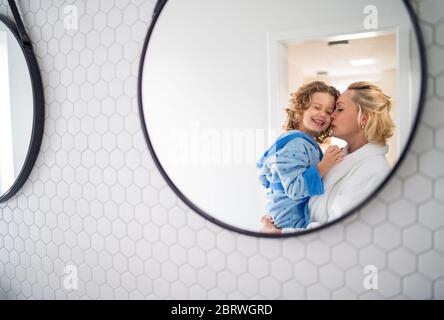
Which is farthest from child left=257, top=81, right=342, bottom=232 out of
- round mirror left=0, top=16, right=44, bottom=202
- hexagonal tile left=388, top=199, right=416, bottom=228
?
round mirror left=0, top=16, right=44, bottom=202

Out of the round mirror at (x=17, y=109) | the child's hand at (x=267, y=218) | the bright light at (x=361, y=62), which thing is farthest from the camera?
the round mirror at (x=17, y=109)

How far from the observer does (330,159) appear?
0.63 meters

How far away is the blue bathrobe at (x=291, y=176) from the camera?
0.64 m

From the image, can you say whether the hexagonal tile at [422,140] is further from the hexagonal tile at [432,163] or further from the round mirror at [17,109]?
the round mirror at [17,109]

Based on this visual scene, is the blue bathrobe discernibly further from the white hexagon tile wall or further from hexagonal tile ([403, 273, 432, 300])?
hexagonal tile ([403, 273, 432, 300])

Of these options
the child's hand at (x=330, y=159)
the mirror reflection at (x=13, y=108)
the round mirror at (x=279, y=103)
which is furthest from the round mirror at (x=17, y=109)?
the child's hand at (x=330, y=159)

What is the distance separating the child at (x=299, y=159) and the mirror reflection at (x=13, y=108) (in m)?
0.67

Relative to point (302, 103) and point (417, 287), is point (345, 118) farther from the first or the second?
point (417, 287)

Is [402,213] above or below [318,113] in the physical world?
below

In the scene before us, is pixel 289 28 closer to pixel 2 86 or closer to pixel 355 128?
pixel 355 128

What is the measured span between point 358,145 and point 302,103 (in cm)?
A: 13

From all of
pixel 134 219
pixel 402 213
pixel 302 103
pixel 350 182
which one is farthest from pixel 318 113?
pixel 134 219
